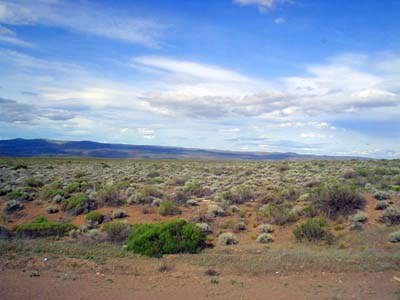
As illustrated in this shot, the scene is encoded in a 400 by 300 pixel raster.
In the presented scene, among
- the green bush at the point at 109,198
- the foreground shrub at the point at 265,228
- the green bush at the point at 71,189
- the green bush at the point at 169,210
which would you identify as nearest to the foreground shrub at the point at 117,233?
the green bush at the point at 169,210

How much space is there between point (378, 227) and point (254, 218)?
589cm

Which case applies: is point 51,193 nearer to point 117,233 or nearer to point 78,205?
point 78,205

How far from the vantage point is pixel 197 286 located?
27.3 feet

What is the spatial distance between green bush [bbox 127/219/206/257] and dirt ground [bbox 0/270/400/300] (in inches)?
93.8

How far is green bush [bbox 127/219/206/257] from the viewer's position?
1179 centimetres

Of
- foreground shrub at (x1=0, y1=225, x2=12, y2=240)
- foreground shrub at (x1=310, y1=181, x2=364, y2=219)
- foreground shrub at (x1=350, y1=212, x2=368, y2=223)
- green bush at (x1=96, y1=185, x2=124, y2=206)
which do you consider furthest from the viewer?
green bush at (x1=96, y1=185, x2=124, y2=206)

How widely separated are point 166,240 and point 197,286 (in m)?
3.93

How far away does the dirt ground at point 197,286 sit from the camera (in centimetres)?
757

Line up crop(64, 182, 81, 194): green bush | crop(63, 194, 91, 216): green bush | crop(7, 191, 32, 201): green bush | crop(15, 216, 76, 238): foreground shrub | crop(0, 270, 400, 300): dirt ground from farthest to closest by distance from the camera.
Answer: crop(64, 182, 81, 194): green bush
crop(7, 191, 32, 201): green bush
crop(63, 194, 91, 216): green bush
crop(15, 216, 76, 238): foreground shrub
crop(0, 270, 400, 300): dirt ground

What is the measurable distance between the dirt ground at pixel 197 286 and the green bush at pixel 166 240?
7.82 ft

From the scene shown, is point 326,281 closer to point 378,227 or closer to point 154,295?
point 154,295

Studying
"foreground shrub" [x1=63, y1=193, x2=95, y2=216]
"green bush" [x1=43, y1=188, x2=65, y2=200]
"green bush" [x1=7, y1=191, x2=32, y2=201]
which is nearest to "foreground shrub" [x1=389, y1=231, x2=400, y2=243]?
"foreground shrub" [x1=63, y1=193, x2=95, y2=216]

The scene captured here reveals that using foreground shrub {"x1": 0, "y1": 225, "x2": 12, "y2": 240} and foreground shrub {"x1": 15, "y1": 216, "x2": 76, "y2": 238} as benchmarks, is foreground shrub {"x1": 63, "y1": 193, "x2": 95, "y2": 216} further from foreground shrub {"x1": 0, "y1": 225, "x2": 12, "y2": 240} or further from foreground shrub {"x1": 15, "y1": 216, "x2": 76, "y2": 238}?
foreground shrub {"x1": 0, "y1": 225, "x2": 12, "y2": 240}

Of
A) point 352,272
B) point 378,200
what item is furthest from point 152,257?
point 378,200
